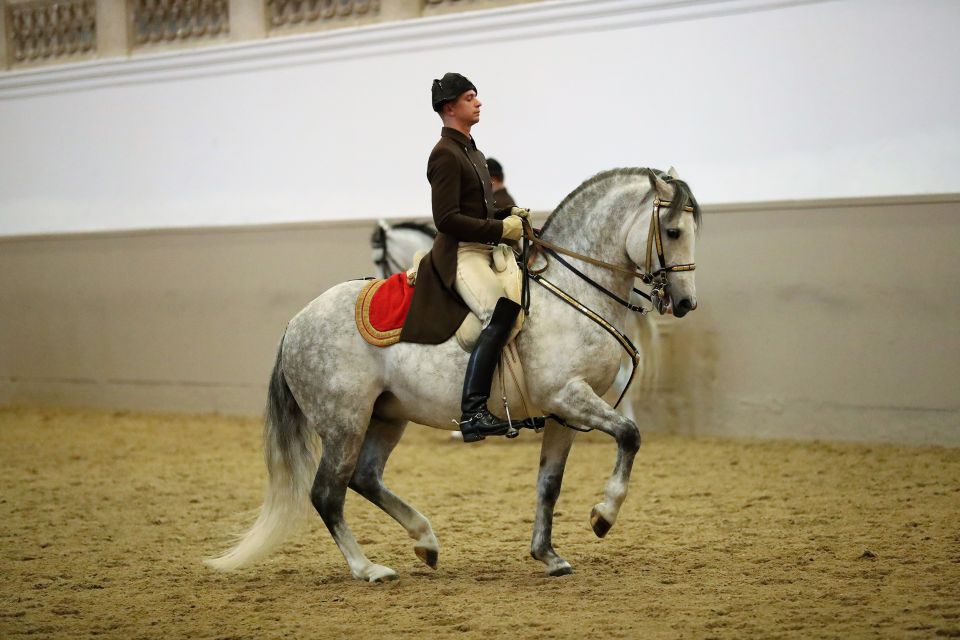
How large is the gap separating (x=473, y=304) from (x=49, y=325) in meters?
9.14

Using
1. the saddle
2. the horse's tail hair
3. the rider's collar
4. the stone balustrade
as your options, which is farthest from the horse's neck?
the stone balustrade

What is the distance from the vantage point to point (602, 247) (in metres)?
4.87

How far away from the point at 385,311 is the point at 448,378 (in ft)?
1.47

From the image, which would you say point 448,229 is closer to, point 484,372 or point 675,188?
point 484,372

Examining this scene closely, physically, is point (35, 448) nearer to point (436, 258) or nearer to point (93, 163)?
point (93, 163)

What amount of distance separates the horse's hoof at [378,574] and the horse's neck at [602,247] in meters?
1.54

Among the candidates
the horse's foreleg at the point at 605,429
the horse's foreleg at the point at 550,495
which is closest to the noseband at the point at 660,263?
the horse's foreleg at the point at 605,429

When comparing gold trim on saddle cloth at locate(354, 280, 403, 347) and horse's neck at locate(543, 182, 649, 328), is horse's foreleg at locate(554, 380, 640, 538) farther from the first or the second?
gold trim on saddle cloth at locate(354, 280, 403, 347)

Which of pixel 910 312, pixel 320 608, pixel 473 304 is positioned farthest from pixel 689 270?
pixel 910 312

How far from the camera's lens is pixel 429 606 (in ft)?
14.5

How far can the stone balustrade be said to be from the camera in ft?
35.6

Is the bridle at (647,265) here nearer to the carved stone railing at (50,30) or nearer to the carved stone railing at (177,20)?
the carved stone railing at (177,20)

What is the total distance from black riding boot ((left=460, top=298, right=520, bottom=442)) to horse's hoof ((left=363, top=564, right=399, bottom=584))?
2.66 feet

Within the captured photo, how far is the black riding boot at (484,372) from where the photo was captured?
4.61 meters
